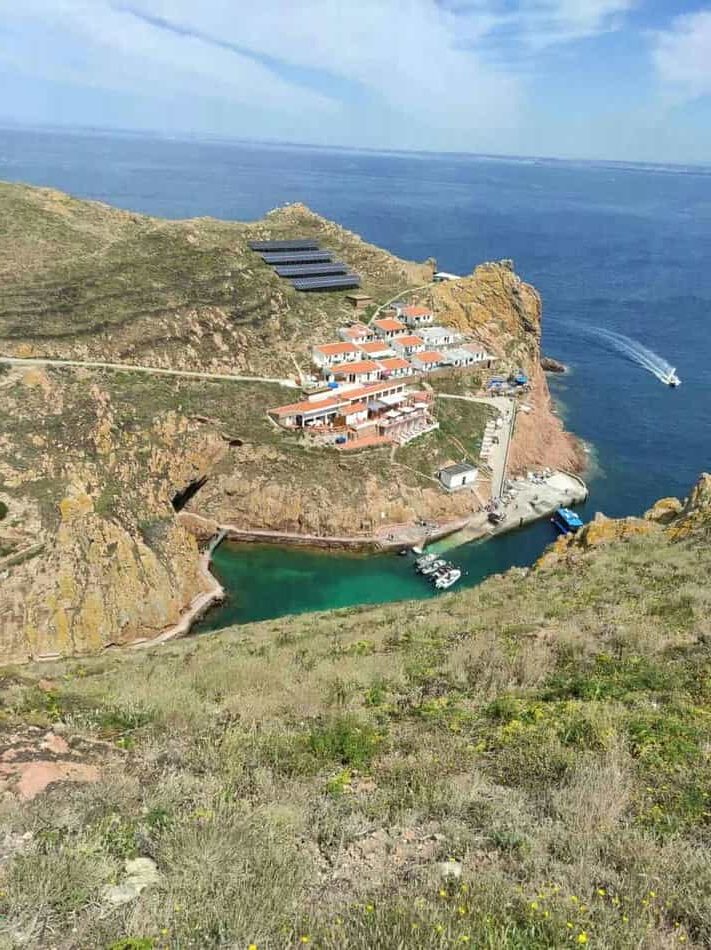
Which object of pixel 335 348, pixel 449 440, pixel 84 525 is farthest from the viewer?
pixel 335 348

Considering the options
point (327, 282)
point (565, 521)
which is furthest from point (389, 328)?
point (565, 521)

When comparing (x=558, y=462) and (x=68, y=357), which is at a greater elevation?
(x=68, y=357)

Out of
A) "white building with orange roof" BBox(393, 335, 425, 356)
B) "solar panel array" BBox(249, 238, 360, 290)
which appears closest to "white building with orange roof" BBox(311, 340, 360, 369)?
"white building with orange roof" BBox(393, 335, 425, 356)

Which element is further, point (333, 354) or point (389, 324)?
point (389, 324)

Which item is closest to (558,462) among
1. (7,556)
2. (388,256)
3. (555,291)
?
(388,256)

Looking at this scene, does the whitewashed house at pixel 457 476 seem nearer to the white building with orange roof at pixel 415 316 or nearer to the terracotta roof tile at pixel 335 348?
the terracotta roof tile at pixel 335 348

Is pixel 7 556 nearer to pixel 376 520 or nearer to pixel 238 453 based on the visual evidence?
pixel 238 453

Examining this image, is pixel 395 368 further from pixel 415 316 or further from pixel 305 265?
pixel 305 265
